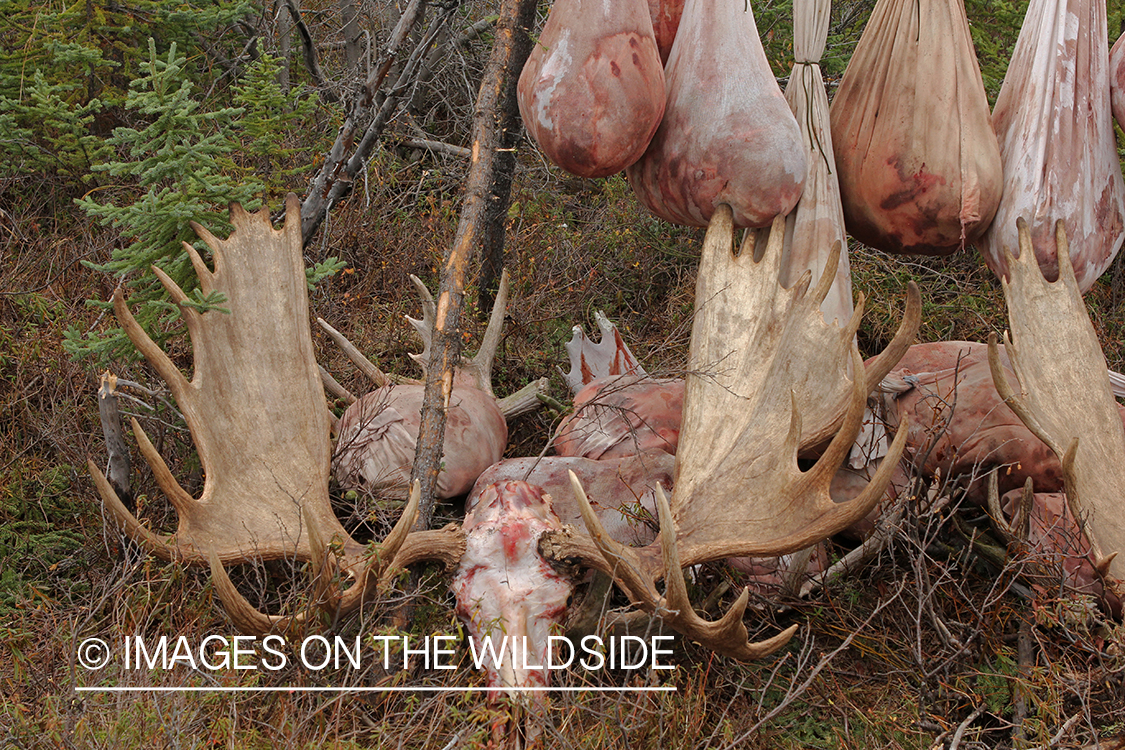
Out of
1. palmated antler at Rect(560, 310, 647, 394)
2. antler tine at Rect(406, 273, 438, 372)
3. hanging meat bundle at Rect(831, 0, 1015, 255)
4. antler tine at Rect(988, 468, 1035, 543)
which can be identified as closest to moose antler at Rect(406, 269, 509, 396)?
antler tine at Rect(406, 273, 438, 372)

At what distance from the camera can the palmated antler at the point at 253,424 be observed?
2945 millimetres

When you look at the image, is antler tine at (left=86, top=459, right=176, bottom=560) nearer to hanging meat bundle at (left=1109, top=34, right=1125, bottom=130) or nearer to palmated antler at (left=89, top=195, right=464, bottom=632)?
palmated antler at (left=89, top=195, right=464, bottom=632)

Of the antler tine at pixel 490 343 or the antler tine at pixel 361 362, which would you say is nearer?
the antler tine at pixel 361 362

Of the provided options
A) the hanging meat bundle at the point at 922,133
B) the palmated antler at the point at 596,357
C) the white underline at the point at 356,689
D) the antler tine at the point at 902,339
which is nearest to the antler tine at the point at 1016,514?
the antler tine at the point at 902,339

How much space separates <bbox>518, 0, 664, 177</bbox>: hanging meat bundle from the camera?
122 inches

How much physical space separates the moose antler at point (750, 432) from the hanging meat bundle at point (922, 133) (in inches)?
14.6

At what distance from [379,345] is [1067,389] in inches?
114

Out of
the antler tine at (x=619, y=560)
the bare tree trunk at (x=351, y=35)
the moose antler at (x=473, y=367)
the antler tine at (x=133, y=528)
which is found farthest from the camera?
the bare tree trunk at (x=351, y=35)

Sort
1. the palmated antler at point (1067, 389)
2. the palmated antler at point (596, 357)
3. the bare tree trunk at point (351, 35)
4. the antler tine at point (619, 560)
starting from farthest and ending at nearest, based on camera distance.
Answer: the bare tree trunk at point (351, 35) → the palmated antler at point (596, 357) → the palmated antler at point (1067, 389) → the antler tine at point (619, 560)

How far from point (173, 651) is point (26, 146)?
3.15m

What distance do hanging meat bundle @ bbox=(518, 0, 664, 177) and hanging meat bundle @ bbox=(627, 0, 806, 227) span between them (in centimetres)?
11

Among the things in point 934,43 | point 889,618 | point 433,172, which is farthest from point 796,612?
point 433,172

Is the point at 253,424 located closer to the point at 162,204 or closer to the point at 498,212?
the point at 162,204

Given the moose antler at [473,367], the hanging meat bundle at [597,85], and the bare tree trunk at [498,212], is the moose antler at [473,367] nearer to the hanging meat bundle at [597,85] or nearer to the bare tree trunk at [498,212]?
the bare tree trunk at [498,212]
